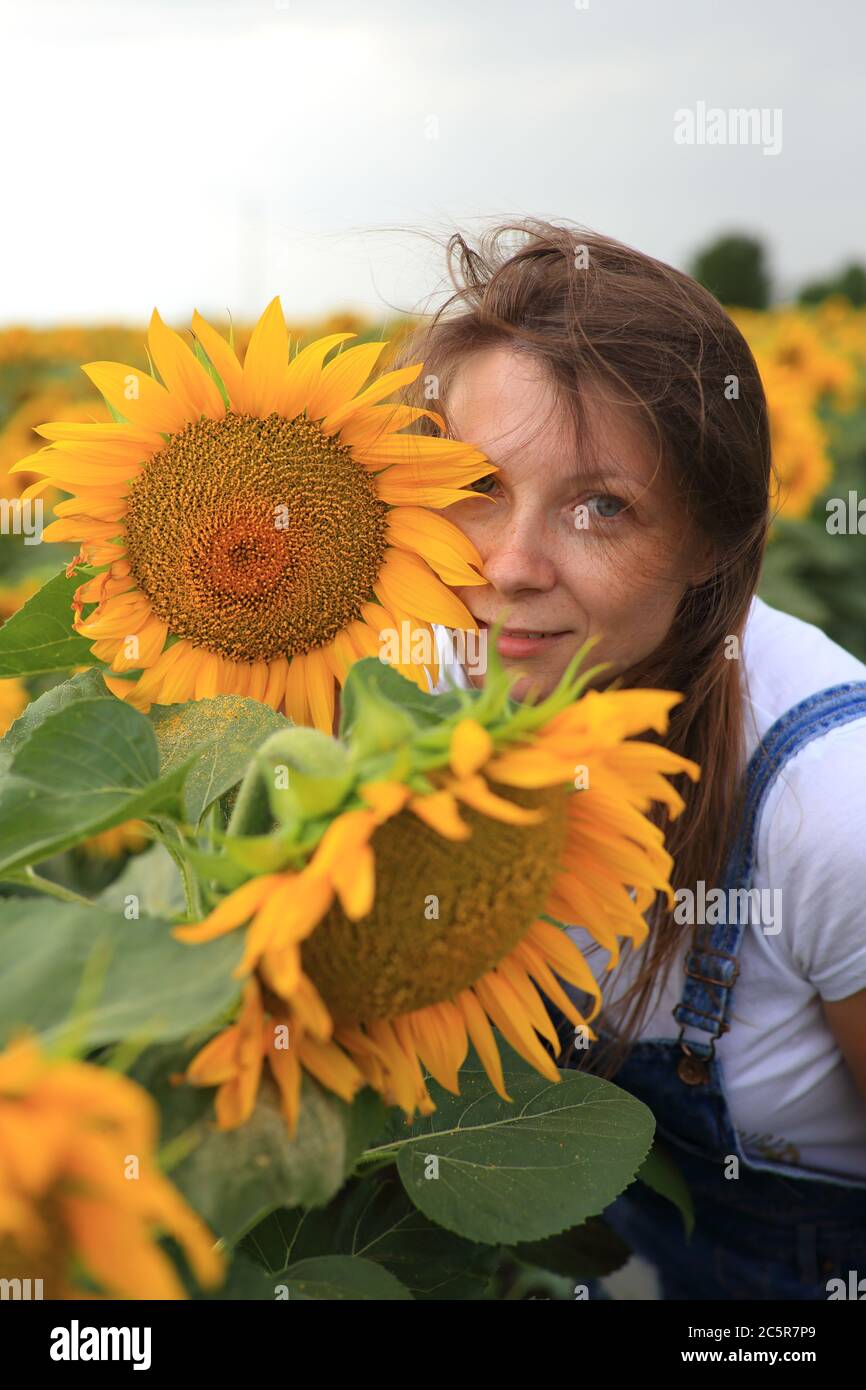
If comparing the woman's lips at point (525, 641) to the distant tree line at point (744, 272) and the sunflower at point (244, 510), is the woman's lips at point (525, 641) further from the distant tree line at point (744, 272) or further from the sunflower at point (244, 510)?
the distant tree line at point (744, 272)

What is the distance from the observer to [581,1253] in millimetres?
1104

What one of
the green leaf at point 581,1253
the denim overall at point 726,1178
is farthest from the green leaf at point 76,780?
the denim overall at point 726,1178

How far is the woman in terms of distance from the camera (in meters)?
1.07

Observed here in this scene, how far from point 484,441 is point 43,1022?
2.19 ft

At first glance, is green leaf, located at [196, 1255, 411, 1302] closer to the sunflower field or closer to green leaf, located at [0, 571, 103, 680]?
the sunflower field

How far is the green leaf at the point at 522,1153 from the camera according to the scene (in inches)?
27.7

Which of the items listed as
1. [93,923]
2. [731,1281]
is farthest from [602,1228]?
[93,923]

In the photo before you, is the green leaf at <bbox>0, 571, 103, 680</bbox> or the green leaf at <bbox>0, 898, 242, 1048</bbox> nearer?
the green leaf at <bbox>0, 898, 242, 1048</bbox>

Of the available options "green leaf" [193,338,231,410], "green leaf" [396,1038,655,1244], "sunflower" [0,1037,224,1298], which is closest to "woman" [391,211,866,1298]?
"green leaf" [193,338,231,410]

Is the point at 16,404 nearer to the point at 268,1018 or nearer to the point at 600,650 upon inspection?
the point at 600,650

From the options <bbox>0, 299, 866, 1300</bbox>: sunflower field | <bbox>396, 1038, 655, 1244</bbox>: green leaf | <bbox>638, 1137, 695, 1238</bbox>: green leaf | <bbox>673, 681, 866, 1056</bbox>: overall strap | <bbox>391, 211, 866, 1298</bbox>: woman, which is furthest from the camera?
<bbox>673, 681, 866, 1056</bbox>: overall strap

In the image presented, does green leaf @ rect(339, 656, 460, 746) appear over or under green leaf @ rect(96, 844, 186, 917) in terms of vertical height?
over

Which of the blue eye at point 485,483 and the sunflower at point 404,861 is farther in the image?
the blue eye at point 485,483

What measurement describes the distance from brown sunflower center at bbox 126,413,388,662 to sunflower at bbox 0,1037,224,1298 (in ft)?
1.57
